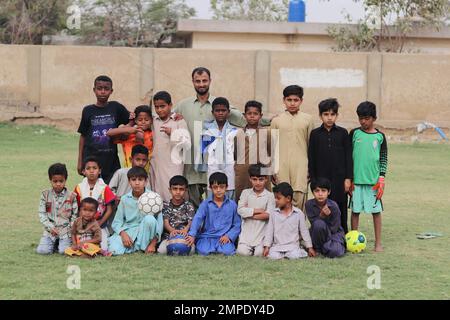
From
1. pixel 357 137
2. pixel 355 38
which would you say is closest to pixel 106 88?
pixel 357 137

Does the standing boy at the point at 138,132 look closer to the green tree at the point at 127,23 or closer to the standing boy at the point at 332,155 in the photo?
the standing boy at the point at 332,155

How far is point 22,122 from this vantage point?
20.3m

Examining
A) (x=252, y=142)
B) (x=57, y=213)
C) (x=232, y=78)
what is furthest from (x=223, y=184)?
(x=232, y=78)

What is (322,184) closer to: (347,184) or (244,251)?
(347,184)

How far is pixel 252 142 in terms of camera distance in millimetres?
7820

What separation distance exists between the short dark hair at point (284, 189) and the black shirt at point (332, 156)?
0.43 meters

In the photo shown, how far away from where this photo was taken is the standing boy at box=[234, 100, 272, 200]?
776 centimetres

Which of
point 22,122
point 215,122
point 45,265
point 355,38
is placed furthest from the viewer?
point 355,38

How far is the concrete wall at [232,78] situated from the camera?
20.3 meters

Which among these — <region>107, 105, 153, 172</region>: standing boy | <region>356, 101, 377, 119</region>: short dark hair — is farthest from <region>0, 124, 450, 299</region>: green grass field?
<region>356, 101, 377, 119</region>: short dark hair

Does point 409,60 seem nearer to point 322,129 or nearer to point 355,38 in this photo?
point 355,38

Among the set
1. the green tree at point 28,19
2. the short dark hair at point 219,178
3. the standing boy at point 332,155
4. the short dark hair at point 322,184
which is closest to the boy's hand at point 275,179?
the standing boy at point 332,155

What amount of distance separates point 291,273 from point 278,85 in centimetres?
1420

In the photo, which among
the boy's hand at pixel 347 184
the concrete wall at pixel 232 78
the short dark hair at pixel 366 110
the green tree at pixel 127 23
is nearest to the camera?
the short dark hair at pixel 366 110
